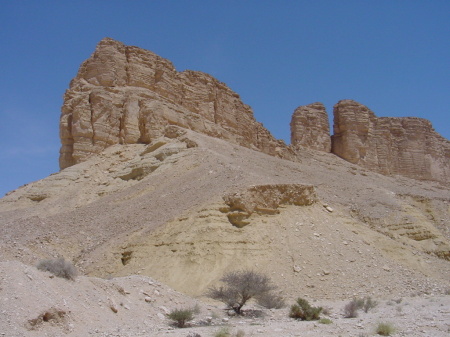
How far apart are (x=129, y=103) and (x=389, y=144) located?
42.1 metres

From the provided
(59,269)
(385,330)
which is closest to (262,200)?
(59,269)

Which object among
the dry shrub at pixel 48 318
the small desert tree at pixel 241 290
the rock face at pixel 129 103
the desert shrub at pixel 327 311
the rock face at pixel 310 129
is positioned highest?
the rock face at pixel 310 129

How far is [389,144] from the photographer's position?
68438mm

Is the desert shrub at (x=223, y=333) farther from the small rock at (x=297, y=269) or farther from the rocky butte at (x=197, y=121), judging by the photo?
the rocky butte at (x=197, y=121)

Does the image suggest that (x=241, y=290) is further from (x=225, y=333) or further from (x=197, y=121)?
(x=197, y=121)

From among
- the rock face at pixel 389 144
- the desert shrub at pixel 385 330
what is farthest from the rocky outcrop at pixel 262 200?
the rock face at pixel 389 144

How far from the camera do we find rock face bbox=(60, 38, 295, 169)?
3781cm

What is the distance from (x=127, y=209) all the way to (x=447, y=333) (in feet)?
64.5

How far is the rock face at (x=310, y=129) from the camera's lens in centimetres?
6344

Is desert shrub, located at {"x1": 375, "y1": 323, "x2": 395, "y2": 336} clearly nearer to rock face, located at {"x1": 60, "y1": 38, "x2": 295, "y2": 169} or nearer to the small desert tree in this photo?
the small desert tree

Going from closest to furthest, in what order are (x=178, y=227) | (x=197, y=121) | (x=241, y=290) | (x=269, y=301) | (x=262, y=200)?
1. (x=241, y=290)
2. (x=269, y=301)
3. (x=178, y=227)
4. (x=262, y=200)
5. (x=197, y=121)

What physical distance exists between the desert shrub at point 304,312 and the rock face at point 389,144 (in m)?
51.7

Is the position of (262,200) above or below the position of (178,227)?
above

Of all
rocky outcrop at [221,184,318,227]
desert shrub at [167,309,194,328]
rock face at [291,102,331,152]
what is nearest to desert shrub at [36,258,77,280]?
desert shrub at [167,309,194,328]
